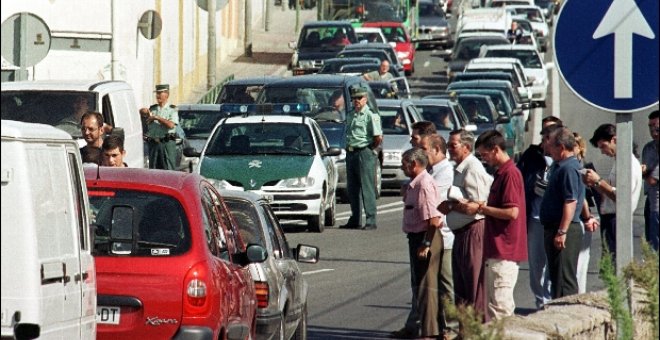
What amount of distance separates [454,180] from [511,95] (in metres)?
26.8

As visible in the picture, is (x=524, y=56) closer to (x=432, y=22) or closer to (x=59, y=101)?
(x=432, y=22)

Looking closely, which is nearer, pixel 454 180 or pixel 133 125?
pixel 454 180

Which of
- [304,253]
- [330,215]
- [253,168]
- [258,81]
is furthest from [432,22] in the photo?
[304,253]

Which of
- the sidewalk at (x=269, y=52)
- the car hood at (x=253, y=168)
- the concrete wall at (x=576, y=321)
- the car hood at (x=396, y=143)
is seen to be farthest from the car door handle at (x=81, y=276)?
the sidewalk at (x=269, y=52)

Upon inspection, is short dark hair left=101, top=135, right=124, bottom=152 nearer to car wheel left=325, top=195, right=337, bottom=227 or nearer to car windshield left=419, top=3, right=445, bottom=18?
car wheel left=325, top=195, right=337, bottom=227

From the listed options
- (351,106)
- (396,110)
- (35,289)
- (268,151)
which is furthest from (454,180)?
(396,110)

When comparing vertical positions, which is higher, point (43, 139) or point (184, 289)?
point (43, 139)

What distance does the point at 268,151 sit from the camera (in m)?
22.5

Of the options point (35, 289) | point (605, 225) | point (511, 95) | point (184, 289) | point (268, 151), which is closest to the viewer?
point (35, 289)

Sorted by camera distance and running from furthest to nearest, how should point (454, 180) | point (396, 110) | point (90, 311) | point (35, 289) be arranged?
point (396, 110) → point (454, 180) → point (90, 311) → point (35, 289)

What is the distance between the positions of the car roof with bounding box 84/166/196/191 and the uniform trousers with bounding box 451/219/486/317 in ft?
10.0

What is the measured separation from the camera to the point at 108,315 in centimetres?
928

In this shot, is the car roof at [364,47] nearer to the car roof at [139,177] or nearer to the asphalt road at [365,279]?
the asphalt road at [365,279]

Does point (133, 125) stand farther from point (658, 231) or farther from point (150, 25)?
point (150, 25)
